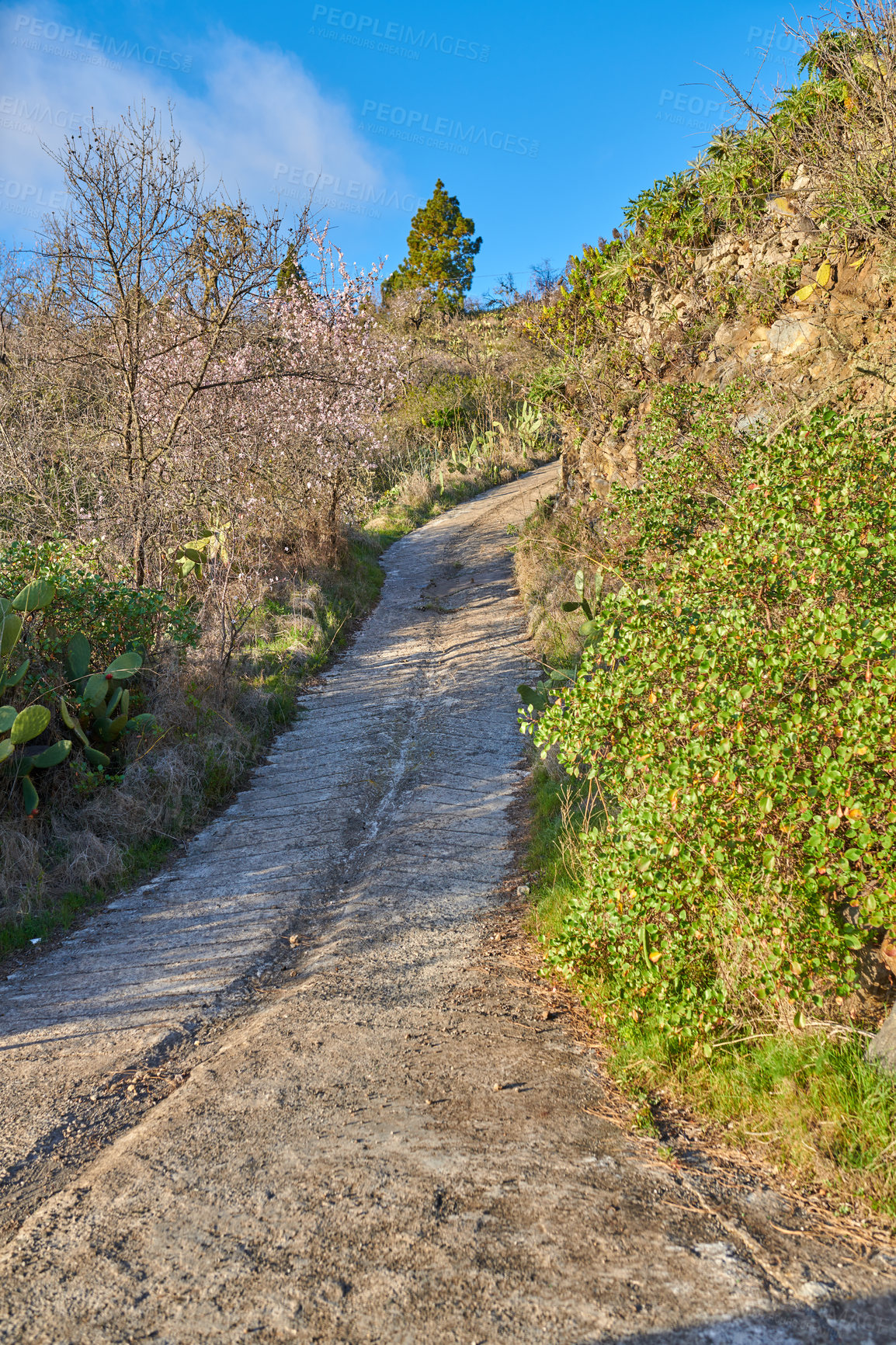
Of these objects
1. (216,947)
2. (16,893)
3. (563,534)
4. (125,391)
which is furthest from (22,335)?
(216,947)

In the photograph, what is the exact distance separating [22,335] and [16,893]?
30.6 feet

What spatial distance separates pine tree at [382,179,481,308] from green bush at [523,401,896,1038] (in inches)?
1285

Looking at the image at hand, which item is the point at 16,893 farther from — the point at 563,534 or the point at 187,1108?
the point at 563,534

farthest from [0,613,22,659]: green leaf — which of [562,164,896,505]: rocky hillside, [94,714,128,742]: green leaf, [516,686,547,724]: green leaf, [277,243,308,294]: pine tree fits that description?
[277,243,308,294]: pine tree

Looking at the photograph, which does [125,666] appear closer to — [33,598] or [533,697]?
[33,598]

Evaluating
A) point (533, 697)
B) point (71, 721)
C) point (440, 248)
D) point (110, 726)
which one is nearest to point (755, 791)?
point (533, 697)

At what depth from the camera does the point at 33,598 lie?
589 cm

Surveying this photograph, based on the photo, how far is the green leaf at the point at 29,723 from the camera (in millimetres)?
5277

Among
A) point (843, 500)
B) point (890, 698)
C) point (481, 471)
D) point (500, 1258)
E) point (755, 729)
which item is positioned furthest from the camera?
point (481, 471)

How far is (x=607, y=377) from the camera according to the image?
1009 centimetres

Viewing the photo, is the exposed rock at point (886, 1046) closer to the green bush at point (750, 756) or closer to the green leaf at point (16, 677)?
the green bush at point (750, 756)

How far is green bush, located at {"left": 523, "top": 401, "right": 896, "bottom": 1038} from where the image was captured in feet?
8.64

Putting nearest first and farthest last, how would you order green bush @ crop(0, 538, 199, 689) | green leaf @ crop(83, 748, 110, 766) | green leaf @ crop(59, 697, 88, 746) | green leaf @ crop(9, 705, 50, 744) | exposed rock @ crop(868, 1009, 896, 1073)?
exposed rock @ crop(868, 1009, 896, 1073)
green leaf @ crop(9, 705, 50, 744)
green leaf @ crop(59, 697, 88, 746)
green leaf @ crop(83, 748, 110, 766)
green bush @ crop(0, 538, 199, 689)

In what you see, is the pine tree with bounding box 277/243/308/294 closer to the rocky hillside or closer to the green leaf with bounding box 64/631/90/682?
the rocky hillside
